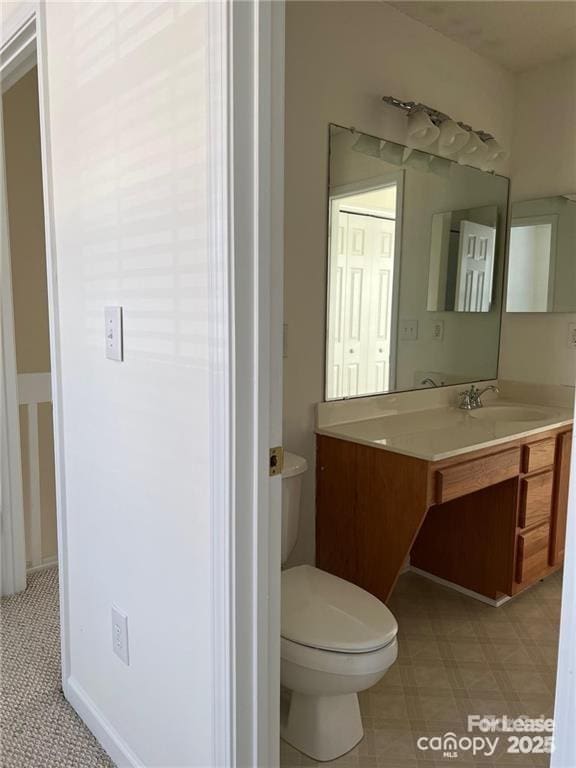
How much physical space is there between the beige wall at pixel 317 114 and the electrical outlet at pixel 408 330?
19.4 inches

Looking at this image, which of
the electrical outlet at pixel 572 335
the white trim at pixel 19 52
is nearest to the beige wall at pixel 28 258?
the white trim at pixel 19 52

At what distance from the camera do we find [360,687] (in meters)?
1.54

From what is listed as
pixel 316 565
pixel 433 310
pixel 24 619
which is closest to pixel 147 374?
pixel 316 565

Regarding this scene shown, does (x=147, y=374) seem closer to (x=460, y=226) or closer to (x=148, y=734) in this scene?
(x=148, y=734)

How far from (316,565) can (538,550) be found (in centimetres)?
100

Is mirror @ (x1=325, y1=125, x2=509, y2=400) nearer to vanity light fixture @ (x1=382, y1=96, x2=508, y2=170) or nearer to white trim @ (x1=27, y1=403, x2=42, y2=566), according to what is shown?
vanity light fixture @ (x1=382, y1=96, x2=508, y2=170)

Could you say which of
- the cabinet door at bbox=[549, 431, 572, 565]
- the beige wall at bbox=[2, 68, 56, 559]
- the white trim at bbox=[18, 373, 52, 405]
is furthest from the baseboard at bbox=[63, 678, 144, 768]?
the cabinet door at bbox=[549, 431, 572, 565]

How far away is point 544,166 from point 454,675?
2420 mm

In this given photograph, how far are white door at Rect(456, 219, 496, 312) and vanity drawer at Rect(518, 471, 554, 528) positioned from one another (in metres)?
0.93

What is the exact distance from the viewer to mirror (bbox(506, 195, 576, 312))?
9.29ft

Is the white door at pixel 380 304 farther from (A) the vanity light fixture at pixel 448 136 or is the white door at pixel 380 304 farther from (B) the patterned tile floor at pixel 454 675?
(B) the patterned tile floor at pixel 454 675

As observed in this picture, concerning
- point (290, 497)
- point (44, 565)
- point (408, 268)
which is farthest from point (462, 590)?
point (44, 565)

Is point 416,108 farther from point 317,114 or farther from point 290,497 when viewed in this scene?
point 290,497

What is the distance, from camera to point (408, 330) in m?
2.63
